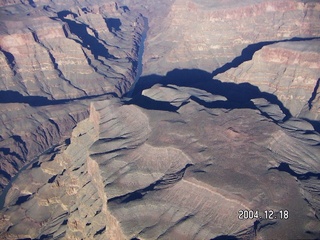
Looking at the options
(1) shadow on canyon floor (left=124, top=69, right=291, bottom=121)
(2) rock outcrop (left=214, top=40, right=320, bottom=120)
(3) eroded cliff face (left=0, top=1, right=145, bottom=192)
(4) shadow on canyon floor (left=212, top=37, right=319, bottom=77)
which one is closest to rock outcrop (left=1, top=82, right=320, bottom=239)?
(1) shadow on canyon floor (left=124, top=69, right=291, bottom=121)

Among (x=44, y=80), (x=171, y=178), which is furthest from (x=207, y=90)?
(x=44, y=80)

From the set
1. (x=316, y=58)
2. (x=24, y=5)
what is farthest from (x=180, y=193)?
(x=24, y=5)

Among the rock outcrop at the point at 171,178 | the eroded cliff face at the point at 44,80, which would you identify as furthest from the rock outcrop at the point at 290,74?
the eroded cliff face at the point at 44,80

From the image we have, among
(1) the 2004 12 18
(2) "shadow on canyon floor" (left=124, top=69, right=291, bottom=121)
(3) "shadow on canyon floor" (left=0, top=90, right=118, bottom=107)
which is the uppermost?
(1) the 2004 12 18

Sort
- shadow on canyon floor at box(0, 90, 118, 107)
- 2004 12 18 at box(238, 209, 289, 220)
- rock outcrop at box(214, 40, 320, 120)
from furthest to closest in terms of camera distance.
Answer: shadow on canyon floor at box(0, 90, 118, 107) < rock outcrop at box(214, 40, 320, 120) < 2004 12 18 at box(238, 209, 289, 220)

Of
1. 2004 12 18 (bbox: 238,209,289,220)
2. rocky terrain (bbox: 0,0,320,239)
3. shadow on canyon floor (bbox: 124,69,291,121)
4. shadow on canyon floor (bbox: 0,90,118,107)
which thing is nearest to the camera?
2004 12 18 (bbox: 238,209,289,220)

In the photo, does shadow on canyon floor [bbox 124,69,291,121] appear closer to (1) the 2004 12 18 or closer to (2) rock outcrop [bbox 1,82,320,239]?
(2) rock outcrop [bbox 1,82,320,239]

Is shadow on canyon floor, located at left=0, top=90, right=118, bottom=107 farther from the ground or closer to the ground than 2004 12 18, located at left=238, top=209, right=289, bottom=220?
closer to the ground
